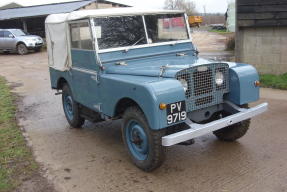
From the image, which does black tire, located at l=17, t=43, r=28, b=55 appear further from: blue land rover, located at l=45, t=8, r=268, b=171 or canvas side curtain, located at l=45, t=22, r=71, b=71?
blue land rover, located at l=45, t=8, r=268, b=171

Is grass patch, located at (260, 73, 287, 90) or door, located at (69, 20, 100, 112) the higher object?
door, located at (69, 20, 100, 112)

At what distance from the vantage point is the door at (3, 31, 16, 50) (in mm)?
22297

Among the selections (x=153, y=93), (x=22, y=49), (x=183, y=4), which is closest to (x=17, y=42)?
(x=22, y=49)

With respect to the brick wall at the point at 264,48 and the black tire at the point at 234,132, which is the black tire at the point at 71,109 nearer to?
the black tire at the point at 234,132

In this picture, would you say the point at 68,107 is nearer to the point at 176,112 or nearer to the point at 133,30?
the point at 133,30

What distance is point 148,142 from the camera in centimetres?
429

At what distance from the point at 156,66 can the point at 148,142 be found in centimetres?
112

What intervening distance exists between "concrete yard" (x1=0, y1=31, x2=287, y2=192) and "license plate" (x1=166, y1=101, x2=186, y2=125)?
0.77 meters

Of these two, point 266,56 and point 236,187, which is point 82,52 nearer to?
point 236,187

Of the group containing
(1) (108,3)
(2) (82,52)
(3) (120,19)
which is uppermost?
(1) (108,3)

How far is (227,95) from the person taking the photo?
4.91 metres

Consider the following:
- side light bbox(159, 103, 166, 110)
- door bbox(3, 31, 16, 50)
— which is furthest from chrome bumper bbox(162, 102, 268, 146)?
door bbox(3, 31, 16, 50)

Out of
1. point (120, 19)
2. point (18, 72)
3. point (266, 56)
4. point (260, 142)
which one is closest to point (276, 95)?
point (266, 56)

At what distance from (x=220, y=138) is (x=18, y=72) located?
11.7 m
